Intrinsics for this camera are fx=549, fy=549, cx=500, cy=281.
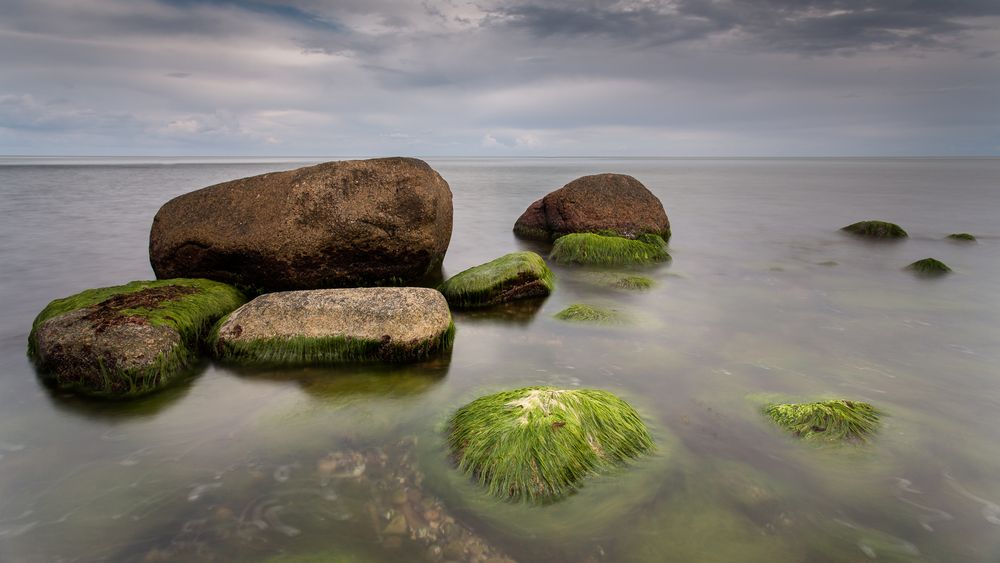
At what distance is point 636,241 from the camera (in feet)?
42.1

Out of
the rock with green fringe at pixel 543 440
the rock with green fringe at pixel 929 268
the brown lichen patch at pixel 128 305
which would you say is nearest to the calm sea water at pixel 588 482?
the rock with green fringe at pixel 543 440

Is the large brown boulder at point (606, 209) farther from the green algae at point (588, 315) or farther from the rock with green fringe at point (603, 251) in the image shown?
the green algae at point (588, 315)

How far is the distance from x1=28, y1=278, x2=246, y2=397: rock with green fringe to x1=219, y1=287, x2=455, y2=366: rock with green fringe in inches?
18.4

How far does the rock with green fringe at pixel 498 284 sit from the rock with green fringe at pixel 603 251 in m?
3.07

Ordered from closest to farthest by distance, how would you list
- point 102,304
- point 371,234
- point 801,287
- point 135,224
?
1. point 102,304
2. point 371,234
3. point 801,287
4. point 135,224

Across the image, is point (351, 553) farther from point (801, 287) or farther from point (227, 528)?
point (801, 287)

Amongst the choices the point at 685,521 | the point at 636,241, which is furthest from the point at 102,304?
Result: the point at 636,241

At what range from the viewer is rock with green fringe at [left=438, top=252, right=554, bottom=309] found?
8.67 meters

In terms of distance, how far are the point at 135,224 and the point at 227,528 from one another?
18129 millimetres

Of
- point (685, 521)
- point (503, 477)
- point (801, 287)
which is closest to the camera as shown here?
point (685, 521)

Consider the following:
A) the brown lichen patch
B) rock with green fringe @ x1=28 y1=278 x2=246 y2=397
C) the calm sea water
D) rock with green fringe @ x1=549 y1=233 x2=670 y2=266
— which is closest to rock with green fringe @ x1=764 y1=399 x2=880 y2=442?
the calm sea water

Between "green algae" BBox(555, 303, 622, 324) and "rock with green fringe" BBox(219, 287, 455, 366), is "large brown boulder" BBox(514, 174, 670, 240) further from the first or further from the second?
"rock with green fringe" BBox(219, 287, 455, 366)

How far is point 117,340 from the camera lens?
5582 millimetres

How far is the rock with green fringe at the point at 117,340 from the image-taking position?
5531mm
